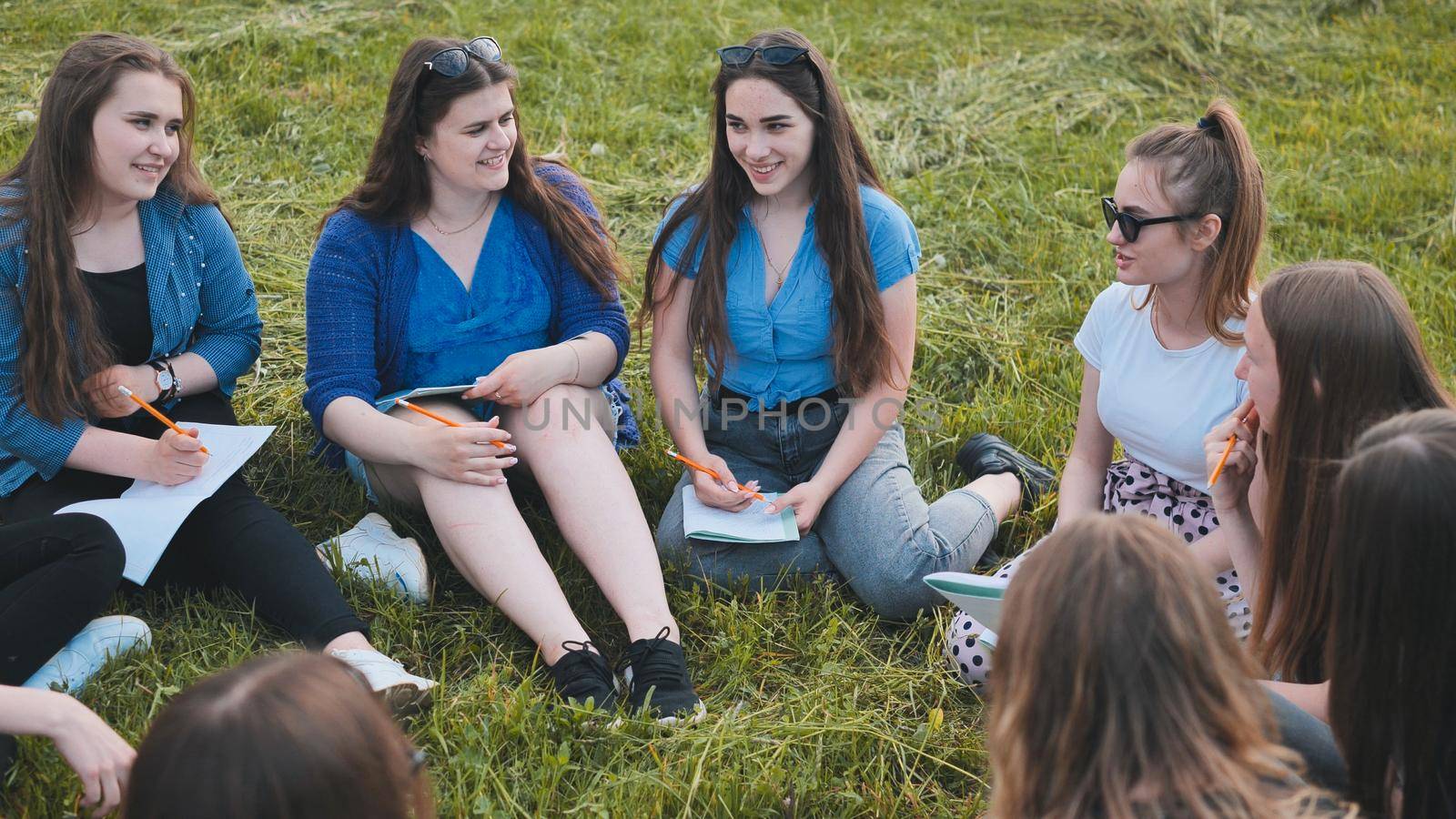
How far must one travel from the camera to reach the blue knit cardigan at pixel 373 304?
3.28 metres

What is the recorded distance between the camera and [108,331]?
322 cm

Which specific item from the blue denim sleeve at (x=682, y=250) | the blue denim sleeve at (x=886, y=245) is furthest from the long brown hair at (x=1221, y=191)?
the blue denim sleeve at (x=682, y=250)

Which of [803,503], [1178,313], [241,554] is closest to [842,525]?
[803,503]

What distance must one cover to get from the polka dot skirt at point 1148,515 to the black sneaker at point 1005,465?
0.40 m

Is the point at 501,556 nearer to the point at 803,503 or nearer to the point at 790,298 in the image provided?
the point at 803,503

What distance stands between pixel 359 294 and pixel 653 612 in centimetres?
116

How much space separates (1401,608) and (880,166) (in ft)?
13.7

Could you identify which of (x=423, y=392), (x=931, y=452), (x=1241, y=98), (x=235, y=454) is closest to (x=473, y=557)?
(x=423, y=392)

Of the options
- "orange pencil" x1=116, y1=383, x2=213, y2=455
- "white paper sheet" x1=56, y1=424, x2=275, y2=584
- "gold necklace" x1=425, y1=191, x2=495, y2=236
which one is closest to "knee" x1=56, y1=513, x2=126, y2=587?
"white paper sheet" x1=56, y1=424, x2=275, y2=584

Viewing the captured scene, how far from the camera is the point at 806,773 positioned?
103 inches

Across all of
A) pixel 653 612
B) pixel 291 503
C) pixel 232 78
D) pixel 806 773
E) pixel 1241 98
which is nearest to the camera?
pixel 806 773

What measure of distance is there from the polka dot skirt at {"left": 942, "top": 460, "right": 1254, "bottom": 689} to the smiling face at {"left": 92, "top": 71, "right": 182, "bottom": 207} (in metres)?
2.32

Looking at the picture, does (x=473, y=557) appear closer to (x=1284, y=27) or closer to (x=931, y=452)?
(x=931, y=452)

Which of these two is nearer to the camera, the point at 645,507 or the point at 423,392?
the point at 423,392
